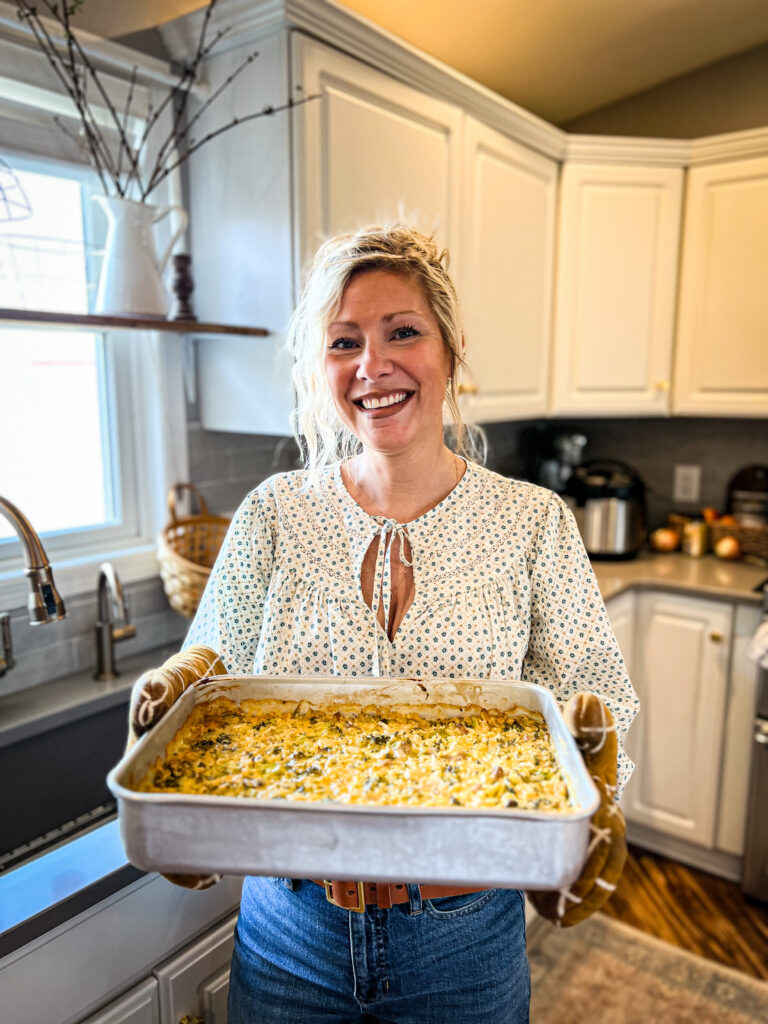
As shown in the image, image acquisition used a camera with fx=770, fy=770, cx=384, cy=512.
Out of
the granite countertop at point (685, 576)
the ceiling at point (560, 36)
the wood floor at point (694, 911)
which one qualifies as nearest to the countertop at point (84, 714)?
the granite countertop at point (685, 576)

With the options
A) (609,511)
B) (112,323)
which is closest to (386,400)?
(112,323)

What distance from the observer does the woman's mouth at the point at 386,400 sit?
106cm

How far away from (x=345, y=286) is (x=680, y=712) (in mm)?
1918

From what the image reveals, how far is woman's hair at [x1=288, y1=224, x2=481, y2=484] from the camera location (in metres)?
1.06

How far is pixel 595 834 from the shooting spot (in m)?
0.78

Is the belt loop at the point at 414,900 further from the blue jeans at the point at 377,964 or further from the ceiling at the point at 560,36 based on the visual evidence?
the ceiling at the point at 560,36

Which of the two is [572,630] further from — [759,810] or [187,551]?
[759,810]

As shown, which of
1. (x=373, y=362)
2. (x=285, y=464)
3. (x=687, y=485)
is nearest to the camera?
(x=373, y=362)

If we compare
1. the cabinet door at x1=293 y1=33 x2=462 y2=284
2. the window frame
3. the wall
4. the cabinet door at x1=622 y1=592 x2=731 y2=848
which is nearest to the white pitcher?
the window frame

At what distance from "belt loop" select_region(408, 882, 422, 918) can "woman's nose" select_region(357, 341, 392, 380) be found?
65 centimetres

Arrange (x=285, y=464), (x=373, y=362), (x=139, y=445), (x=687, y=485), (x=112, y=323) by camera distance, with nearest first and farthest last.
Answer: (x=373, y=362), (x=112, y=323), (x=139, y=445), (x=285, y=464), (x=687, y=485)

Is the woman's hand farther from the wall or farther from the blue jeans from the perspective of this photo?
the wall

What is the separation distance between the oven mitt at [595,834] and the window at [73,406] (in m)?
1.22

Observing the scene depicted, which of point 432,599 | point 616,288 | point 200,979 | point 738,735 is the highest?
point 616,288
